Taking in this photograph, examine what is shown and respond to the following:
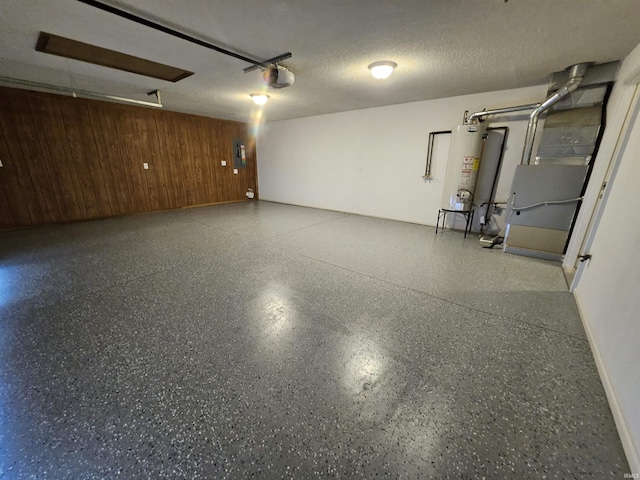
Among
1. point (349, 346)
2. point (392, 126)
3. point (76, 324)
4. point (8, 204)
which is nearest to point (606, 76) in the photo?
point (392, 126)

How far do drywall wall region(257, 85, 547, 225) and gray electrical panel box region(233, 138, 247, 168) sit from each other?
0.65m

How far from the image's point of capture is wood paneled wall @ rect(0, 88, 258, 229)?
14.1ft

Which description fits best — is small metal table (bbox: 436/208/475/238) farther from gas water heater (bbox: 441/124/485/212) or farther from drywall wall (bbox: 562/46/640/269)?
drywall wall (bbox: 562/46/640/269)

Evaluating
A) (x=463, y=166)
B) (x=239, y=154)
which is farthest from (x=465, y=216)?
(x=239, y=154)

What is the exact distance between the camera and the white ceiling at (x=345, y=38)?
191 cm

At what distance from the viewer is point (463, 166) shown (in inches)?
159

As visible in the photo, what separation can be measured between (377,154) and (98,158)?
231 inches

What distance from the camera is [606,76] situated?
9.27 ft

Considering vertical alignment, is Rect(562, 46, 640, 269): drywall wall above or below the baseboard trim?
above

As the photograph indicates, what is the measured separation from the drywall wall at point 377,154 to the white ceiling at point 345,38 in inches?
28.2

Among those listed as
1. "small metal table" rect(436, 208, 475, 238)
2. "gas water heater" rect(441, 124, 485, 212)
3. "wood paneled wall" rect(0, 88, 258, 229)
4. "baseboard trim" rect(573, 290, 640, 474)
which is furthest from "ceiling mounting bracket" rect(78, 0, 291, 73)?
"wood paneled wall" rect(0, 88, 258, 229)

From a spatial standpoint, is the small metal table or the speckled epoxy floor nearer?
the speckled epoxy floor

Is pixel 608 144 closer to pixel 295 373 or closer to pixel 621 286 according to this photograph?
pixel 621 286

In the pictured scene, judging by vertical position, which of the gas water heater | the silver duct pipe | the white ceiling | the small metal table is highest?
the white ceiling
